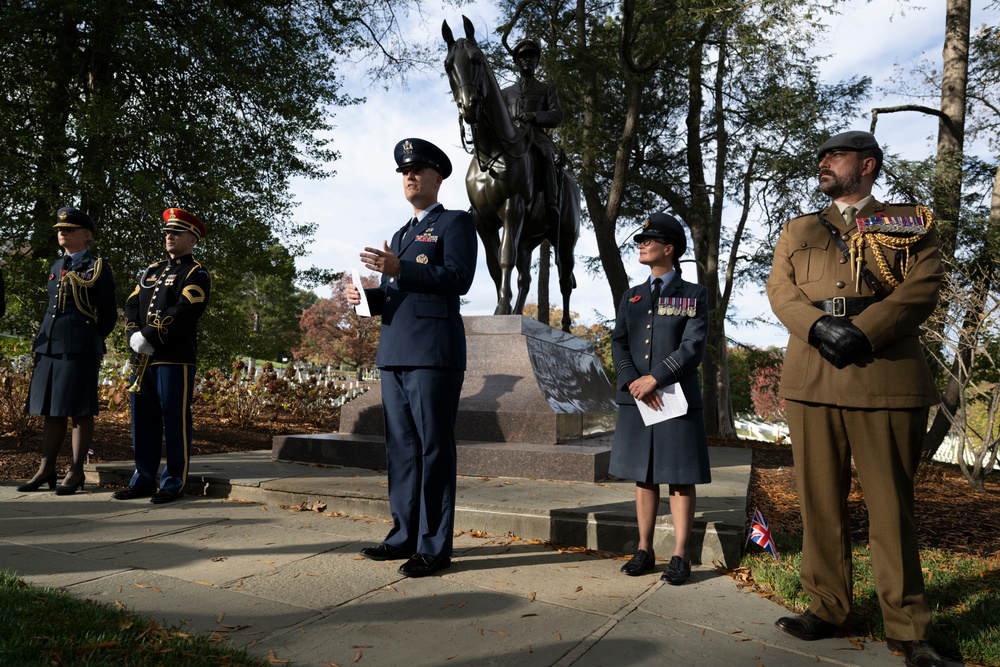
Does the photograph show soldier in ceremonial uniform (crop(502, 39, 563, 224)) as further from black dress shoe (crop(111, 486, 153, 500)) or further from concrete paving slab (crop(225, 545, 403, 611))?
concrete paving slab (crop(225, 545, 403, 611))

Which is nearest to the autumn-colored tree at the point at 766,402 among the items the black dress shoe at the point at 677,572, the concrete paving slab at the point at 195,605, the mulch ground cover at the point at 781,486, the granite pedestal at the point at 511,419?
the mulch ground cover at the point at 781,486

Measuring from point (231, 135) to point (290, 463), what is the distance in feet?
26.6

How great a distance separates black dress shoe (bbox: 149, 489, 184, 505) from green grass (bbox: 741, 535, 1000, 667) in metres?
4.04

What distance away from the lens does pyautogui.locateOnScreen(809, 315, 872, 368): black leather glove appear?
2814mm

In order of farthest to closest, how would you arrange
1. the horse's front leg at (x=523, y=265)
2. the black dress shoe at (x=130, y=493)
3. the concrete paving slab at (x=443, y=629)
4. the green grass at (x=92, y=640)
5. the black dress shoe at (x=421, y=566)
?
1. the horse's front leg at (x=523, y=265)
2. the black dress shoe at (x=130, y=493)
3. the black dress shoe at (x=421, y=566)
4. the concrete paving slab at (x=443, y=629)
5. the green grass at (x=92, y=640)

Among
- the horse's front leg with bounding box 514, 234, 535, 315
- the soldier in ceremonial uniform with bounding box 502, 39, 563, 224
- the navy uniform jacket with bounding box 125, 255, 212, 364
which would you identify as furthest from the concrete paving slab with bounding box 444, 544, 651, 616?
the soldier in ceremonial uniform with bounding box 502, 39, 563, 224

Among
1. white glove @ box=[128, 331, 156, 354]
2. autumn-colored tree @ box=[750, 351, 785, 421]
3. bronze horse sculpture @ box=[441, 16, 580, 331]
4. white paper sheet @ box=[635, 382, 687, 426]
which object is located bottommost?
autumn-colored tree @ box=[750, 351, 785, 421]

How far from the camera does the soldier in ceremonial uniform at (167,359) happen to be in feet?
16.9

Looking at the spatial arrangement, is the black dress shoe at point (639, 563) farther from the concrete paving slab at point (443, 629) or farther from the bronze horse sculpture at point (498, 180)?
the bronze horse sculpture at point (498, 180)

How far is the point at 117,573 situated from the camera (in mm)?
3459

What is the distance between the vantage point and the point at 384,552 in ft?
12.4

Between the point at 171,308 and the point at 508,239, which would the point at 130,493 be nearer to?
the point at 171,308

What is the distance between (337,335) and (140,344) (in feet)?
105

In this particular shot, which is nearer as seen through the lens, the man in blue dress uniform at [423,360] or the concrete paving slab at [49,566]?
the concrete paving slab at [49,566]
